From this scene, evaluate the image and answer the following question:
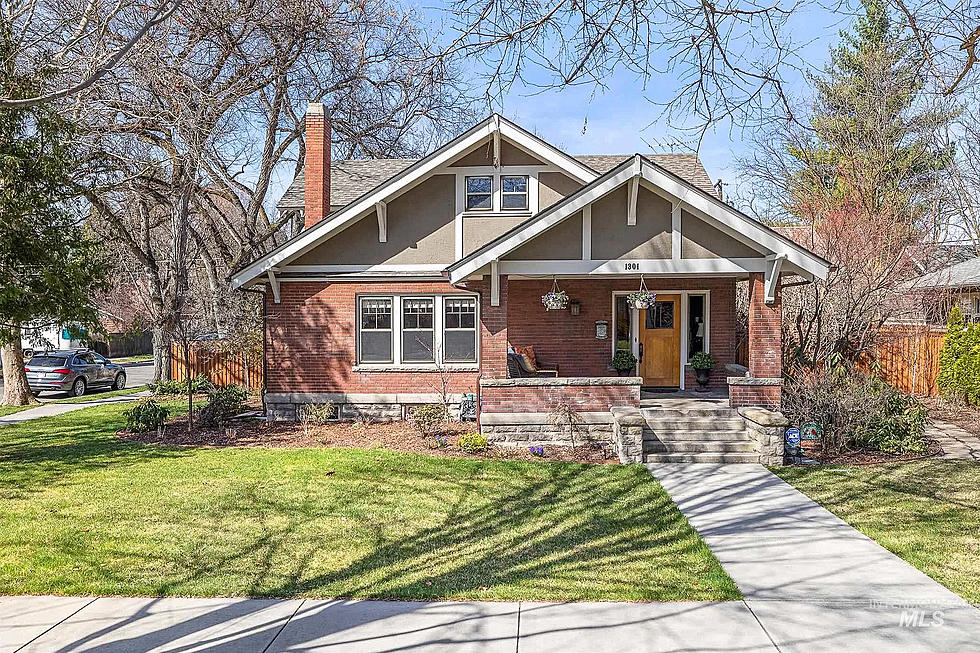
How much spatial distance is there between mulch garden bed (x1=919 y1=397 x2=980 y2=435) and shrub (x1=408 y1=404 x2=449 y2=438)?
11041 mm

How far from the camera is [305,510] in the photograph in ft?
28.1

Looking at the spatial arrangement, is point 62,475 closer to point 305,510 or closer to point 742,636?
point 305,510

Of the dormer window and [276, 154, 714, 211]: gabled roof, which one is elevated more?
[276, 154, 714, 211]: gabled roof

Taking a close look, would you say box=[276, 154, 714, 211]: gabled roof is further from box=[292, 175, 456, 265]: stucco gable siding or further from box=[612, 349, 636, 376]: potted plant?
box=[612, 349, 636, 376]: potted plant

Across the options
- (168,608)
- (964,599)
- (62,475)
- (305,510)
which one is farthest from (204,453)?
(964,599)

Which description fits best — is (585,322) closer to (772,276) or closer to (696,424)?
(696,424)

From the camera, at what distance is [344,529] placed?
7.79m

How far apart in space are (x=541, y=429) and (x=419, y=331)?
4342 mm

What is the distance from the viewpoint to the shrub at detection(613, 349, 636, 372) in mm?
14688

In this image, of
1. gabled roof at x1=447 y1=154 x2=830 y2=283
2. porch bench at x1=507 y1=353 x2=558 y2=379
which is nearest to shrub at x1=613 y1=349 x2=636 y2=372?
porch bench at x1=507 y1=353 x2=558 y2=379

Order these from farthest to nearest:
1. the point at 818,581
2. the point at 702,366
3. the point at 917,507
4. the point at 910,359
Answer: the point at 910,359 < the point at 702,366 < the point at 917,507 < the point at 818,581

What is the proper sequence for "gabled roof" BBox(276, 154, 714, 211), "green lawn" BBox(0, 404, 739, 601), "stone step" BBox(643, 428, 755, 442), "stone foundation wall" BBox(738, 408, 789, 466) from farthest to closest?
1. "gabled roof" BBox(276, 154, 714, 211)
2. "stone step" BBox(643, 428, 755, 442)
3. "stone foundation wall" BBox(738, 408, 789, 466)
4. "green lawn" BBox(0, 404, 739, 601)

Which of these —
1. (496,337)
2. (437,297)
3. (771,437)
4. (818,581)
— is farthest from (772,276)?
(818,581)

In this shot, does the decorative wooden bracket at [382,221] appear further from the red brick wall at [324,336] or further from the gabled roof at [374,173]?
the gabled roof at [374,173]
